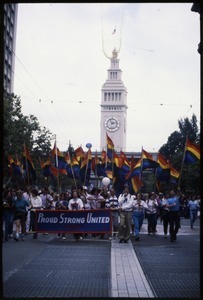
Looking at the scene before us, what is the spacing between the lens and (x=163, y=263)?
1381 cm

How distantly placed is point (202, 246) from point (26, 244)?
12.0m

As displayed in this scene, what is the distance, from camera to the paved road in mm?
9641

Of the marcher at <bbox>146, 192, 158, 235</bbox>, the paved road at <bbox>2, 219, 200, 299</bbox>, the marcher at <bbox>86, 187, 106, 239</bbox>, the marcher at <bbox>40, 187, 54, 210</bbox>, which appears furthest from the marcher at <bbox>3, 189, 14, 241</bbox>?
the marcher at <bbox>146, 192, 158, 235</bbox>

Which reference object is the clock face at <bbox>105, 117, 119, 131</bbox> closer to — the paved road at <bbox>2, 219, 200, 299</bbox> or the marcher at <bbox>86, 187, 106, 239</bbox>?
the marcher at <bbox>86, 187, 106, 239</bbox>

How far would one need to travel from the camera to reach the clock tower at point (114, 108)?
171m

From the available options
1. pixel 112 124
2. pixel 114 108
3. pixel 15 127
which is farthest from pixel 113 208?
pixel 114 108

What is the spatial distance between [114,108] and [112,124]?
10336 mm

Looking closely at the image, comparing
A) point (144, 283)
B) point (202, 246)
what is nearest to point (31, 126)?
point (144, 283)

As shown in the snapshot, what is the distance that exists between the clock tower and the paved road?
147 meters

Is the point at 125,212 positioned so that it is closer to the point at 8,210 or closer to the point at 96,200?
the point at 96,200

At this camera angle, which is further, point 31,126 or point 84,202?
point 31,126

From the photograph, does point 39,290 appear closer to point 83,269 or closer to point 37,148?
point 83,269

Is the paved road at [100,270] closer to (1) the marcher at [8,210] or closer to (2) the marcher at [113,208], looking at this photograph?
(1) the marcher at [8,210]

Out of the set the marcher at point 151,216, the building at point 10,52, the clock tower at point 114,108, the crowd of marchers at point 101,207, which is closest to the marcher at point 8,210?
the crowd of marchers at point 101,207
